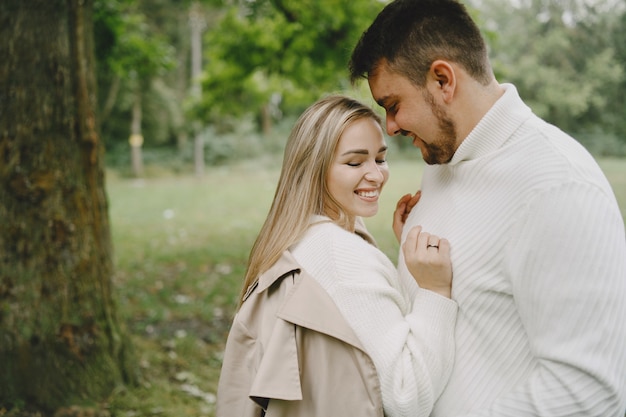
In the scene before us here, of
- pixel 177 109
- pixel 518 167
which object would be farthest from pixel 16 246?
pixel 177 109

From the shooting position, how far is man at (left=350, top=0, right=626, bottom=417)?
152 centimetres

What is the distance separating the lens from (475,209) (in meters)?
1.87

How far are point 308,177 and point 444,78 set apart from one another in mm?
697

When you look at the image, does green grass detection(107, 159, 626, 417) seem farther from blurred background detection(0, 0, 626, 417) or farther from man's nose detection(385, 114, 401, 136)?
man's nose detection(385, 114, 401, 136)

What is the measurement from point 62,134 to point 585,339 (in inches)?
134

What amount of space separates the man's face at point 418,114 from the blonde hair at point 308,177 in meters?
0.26

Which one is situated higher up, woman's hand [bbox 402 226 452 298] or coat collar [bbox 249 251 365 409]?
woman's hand [bbox 402 226 452 298]

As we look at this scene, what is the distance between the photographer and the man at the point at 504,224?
1.52 meters

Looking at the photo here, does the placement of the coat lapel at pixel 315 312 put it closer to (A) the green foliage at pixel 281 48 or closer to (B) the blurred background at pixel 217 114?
(B) the blurred background at pixel 217 114

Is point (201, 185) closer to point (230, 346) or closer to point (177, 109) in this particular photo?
point (177, 109)

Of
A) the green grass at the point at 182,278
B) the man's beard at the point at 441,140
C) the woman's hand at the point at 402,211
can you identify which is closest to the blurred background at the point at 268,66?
the woman's hand at the point at 402,211

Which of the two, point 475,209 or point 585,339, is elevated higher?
point 475,209

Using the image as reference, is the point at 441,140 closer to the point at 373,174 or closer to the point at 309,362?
the point at 373,174

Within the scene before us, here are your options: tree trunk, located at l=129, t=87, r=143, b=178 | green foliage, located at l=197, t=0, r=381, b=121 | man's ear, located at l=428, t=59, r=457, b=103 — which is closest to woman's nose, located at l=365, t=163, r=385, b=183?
man's ear, located at l=428, t=59, r=457, b=103
